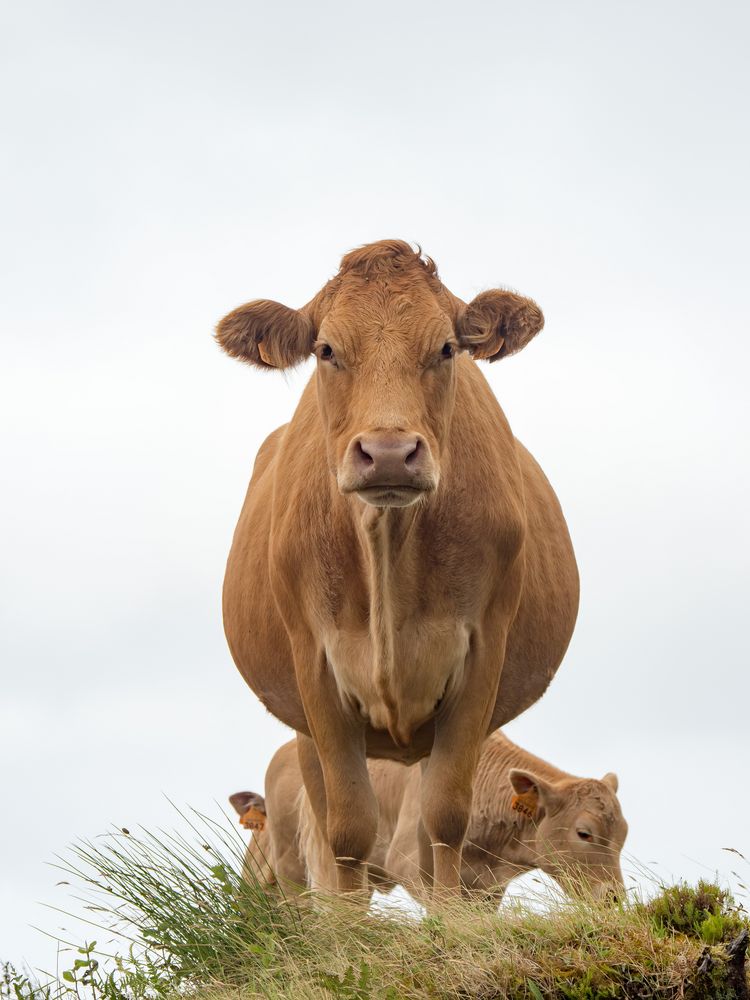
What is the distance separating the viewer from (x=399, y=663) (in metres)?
7.62

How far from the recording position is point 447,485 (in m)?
7.68

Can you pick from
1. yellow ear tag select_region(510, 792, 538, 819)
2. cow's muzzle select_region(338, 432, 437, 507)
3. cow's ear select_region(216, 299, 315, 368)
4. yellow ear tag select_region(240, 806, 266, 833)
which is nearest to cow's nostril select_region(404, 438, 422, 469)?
cow's muzzle select_region(338, 432, 437, 507)

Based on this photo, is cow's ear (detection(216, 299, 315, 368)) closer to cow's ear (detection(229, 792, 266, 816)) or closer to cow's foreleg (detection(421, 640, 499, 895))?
cow's foreleg (detection(421, 640, 499, 895))

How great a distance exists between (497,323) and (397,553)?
4.12 ft

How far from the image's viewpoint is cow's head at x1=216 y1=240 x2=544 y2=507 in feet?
22.0

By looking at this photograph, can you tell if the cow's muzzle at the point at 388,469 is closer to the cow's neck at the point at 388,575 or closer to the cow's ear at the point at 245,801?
the cow's neck at the point at 388,575

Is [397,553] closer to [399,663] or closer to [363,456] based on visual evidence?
[399,663]

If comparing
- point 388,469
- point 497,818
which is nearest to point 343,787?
point 388,469

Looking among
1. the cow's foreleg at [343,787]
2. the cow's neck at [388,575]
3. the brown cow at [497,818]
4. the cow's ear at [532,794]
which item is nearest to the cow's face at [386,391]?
the cow's neck at [388,575]

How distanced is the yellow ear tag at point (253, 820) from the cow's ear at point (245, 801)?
1.87 ft

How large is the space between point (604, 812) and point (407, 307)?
6.70 m

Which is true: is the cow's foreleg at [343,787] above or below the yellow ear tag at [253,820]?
below

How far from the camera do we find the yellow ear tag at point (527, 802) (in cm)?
1312

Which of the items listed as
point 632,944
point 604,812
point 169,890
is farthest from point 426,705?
point 604,812
